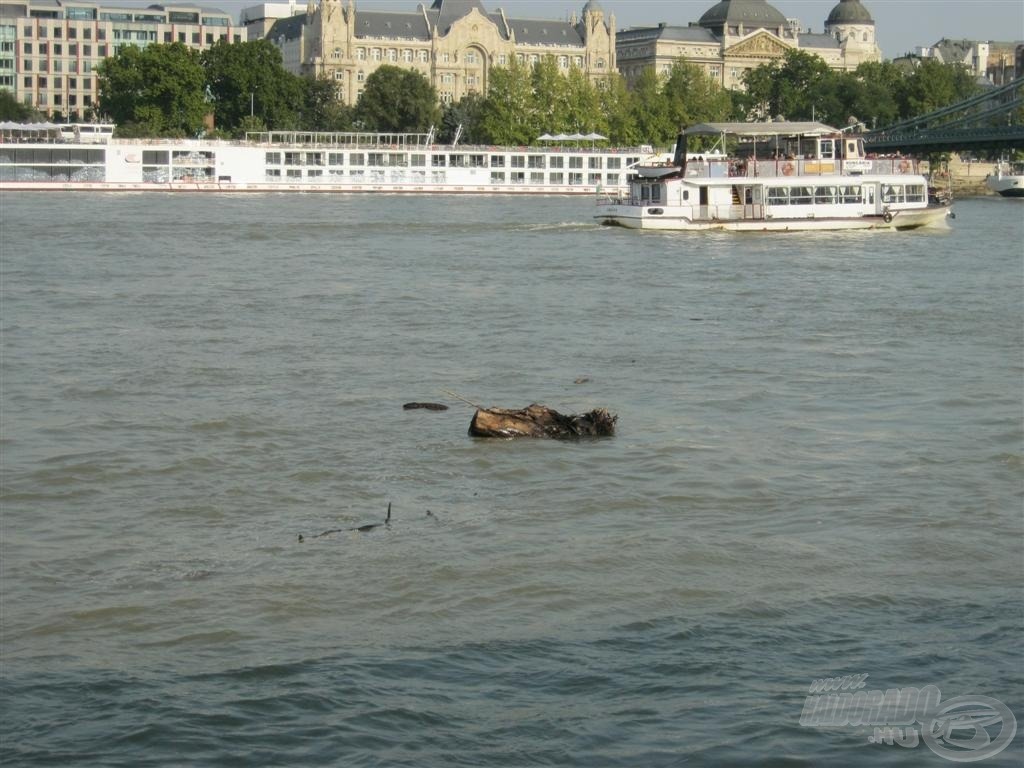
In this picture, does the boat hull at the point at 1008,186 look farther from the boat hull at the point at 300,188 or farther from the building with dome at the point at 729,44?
the building with dome at the point at 729,44

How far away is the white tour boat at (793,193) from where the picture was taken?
142 feet

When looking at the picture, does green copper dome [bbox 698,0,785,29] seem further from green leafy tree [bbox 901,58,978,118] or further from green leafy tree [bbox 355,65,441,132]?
green leafy tree [bbox 355,65,441,132]

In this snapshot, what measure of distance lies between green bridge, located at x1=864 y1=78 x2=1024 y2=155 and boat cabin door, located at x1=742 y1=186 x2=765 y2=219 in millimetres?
35663

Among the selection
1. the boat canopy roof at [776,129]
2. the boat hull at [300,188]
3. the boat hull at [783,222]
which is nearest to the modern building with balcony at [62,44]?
the boat hull at [300,188]

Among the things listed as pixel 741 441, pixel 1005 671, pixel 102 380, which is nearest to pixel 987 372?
pixel 741 441

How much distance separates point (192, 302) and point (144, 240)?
14.8 m

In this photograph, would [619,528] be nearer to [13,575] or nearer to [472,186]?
[13,575]

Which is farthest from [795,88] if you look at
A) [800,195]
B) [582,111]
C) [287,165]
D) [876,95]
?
[800,195]

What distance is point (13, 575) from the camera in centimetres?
945

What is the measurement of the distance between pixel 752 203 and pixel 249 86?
2369 inches

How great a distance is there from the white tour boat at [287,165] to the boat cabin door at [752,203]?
33.8 metres

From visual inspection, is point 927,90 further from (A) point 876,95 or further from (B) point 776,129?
(B) point 776,129

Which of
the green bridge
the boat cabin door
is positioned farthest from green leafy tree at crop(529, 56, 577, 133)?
the boat cabin door

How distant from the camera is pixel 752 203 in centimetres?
4347
